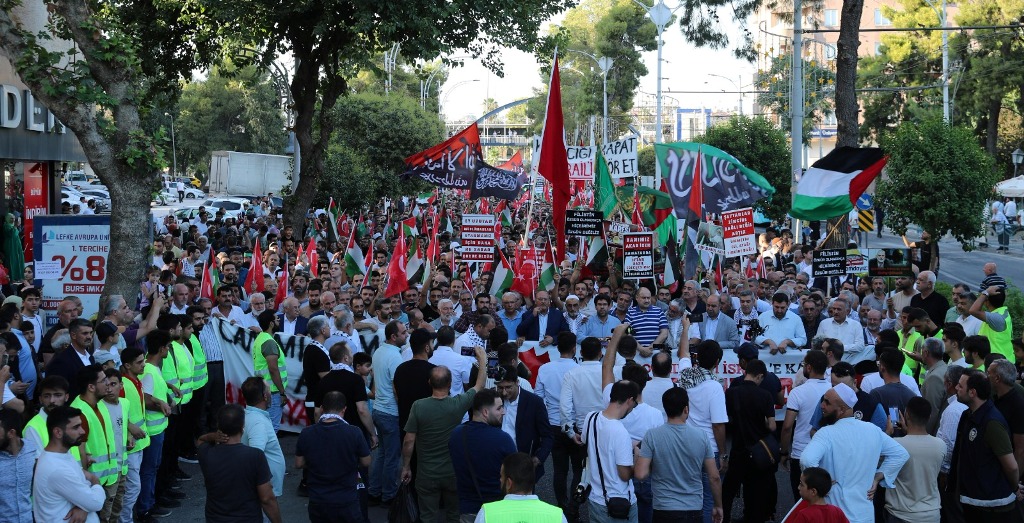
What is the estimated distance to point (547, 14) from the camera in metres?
24.0

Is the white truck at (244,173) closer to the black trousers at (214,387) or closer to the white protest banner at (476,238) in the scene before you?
the white protest banner at (476,238)

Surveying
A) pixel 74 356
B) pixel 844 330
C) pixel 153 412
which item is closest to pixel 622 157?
pixel 844 330

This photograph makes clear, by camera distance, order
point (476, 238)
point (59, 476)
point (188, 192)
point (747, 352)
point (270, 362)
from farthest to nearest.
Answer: point (188, 192) < point (476, 238) < point (270, 362) < point (747, 352) < point (59, 476)

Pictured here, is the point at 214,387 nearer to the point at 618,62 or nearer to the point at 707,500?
the point at 707,500

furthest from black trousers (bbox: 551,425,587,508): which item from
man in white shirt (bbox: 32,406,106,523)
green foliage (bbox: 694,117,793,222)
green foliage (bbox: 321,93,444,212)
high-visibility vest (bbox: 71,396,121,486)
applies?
green foliage (bbox: 321,93,444,212)

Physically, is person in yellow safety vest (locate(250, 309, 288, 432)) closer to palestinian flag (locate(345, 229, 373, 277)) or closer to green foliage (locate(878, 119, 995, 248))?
palestinian flag (locate(345, 229, 373, 277))

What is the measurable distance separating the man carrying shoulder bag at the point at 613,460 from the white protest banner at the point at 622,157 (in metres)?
10.3

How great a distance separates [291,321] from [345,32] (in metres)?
11.9

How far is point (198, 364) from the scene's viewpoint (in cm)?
1068

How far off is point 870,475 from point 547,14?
1809cm

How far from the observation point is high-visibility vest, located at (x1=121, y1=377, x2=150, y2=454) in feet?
27.1

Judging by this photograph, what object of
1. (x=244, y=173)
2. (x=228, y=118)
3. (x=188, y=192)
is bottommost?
(x=188, y=192)

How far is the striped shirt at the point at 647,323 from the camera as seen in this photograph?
12258 millimetres

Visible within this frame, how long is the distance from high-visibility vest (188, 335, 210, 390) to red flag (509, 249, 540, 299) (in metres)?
5.40
